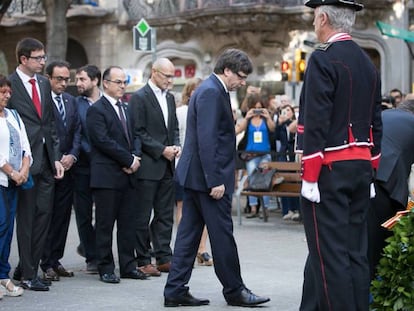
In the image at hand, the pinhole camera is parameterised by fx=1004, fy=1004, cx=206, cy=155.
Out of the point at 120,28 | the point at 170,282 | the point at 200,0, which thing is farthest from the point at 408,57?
the point at 170,282

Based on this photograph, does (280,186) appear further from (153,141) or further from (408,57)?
(408,57)

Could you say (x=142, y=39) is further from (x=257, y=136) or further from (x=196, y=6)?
(x=196, y=6)

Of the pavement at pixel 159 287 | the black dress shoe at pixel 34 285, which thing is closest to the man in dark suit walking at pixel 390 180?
the pavement at pixel 159 287

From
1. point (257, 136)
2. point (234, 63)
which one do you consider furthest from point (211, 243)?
point (257, 136)

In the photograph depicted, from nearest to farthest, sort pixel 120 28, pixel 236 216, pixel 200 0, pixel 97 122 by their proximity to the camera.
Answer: pixel 97 122
pixel 236 216
pixel 200 0
pixel 120 28

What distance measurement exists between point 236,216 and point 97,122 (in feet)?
24.5

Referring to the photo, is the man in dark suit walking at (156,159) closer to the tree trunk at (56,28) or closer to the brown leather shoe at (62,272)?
the brown leather shoe at (62,272)

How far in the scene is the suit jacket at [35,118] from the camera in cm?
907

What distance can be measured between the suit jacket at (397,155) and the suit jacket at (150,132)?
3232 millimetres

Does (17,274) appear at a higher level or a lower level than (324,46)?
lower

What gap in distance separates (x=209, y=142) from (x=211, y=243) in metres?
0.84

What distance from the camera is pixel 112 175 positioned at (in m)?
9.73

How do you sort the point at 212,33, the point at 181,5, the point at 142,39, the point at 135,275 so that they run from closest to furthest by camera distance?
1. the point at 135,275
2. the point at 142,39
3. the point at 212,33
4. the point at 181,5

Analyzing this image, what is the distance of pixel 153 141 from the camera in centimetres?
1023
